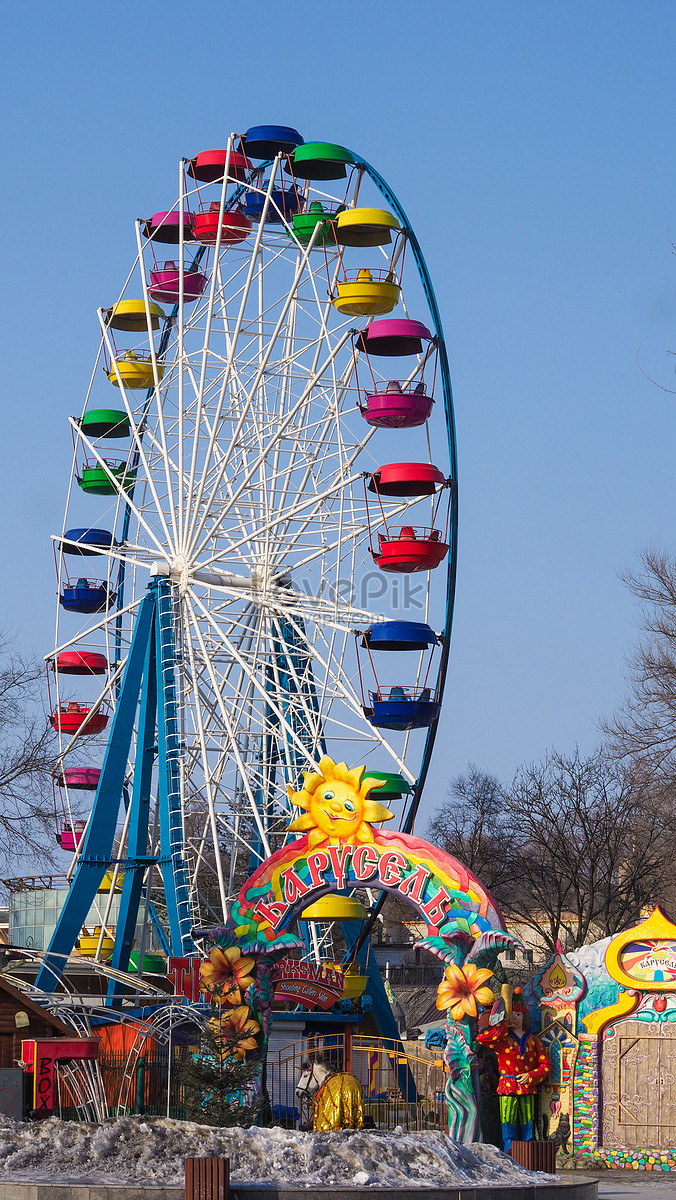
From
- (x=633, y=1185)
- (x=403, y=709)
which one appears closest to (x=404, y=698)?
(x=403, y=709)

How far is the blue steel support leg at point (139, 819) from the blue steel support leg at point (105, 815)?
200mm

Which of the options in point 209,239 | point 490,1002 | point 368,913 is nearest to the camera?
point 490,1002

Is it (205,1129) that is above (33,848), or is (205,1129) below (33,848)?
below

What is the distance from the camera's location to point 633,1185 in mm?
22125

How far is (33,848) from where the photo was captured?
1652 inches

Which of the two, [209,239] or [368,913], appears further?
[209,239]

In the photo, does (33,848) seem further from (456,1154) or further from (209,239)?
(456,1154)

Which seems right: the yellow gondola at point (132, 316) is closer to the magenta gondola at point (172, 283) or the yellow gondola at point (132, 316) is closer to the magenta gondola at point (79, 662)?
the magenta gondola at point (172, 283)

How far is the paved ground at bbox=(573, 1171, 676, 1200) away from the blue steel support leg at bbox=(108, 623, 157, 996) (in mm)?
10186

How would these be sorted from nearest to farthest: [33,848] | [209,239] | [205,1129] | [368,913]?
[205,1129] < [368,913] < [209,239] < [33,848]

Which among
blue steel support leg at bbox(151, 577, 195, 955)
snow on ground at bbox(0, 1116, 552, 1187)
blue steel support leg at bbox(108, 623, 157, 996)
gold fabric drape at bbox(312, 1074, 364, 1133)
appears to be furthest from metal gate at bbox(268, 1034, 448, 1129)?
blue steel support leg at bbox(108, 623, 157, 996)

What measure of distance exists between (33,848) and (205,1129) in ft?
80.0

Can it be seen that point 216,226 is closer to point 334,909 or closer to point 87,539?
point 87,539

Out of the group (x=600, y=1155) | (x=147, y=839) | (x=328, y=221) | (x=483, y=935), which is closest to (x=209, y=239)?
Answer: (x=328, y=221)
